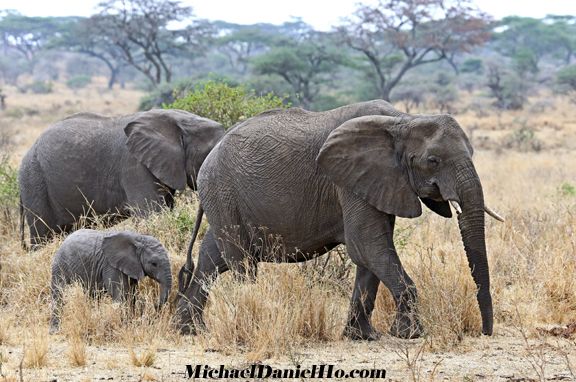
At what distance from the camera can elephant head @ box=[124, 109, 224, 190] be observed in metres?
9.05

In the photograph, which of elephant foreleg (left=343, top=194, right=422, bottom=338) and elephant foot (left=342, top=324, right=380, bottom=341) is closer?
elephant foreleg (left=343, top=194, right=422, bottom=338)

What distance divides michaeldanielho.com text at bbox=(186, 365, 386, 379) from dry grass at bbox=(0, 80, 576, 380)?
0.68 feet

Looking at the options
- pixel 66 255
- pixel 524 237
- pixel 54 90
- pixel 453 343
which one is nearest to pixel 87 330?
pixel 66 255

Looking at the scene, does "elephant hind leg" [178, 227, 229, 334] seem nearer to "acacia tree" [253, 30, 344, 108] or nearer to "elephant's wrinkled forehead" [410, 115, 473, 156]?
"elephant's wrinkled forehead" [410, 115, 473, 156]

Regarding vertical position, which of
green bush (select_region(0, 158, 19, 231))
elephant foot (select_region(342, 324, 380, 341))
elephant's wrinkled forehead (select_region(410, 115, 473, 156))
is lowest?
green bush (select_region(0, 158, 19, 231))

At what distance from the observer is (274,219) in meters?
6.83

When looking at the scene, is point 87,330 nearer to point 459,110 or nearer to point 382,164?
point 382,164

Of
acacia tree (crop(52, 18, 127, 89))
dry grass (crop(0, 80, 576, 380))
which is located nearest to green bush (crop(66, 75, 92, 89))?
acacia tree (crop(52, 18, 127, 89))

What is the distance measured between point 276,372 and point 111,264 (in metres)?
2.12

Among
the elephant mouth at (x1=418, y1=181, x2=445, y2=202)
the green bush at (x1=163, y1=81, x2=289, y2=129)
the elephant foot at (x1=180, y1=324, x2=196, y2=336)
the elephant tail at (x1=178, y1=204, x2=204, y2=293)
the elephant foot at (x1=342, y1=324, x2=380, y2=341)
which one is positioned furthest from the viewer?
the green bush at (x1=163, y1=81, x2=289, y2=129)

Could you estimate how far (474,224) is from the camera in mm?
5988

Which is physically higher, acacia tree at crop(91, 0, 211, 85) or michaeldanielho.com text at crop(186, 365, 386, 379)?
michaeldanielho.com text at crop(186, 365, 386, 379)

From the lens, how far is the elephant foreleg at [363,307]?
6.54 meters

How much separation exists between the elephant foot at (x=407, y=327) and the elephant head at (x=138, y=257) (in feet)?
5.36
